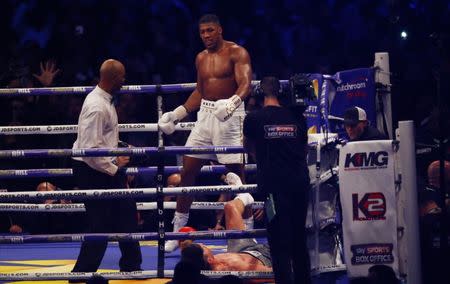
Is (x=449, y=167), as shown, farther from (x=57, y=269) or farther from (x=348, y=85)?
(x=57, y=269)

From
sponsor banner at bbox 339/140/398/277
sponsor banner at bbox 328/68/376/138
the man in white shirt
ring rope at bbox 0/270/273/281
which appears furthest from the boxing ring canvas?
sponsor banner at bbox 328/68/376/138

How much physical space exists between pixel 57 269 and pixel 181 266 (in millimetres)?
2723

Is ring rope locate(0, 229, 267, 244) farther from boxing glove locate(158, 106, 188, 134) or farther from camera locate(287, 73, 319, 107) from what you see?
boxing glove locate(158, 106, 188, 134)

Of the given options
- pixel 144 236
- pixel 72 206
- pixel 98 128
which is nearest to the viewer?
pixel 144 236

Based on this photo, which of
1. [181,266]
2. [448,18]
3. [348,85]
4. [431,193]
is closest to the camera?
[181,266]

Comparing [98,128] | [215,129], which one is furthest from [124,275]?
[215,129]

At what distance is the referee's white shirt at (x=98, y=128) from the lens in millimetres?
5848

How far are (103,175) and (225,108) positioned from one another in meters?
1.00

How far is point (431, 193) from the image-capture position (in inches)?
236

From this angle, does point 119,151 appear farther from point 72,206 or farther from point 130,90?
point 72,206

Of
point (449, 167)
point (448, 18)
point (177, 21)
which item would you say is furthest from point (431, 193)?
point (177, 21)

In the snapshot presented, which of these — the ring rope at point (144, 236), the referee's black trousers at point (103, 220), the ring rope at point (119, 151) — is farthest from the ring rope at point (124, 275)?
the ring rope at point (119, 151)

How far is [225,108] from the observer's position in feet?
20.7

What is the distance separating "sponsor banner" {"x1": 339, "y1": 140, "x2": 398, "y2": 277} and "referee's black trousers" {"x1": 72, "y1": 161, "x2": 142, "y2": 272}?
1433 millimetres
